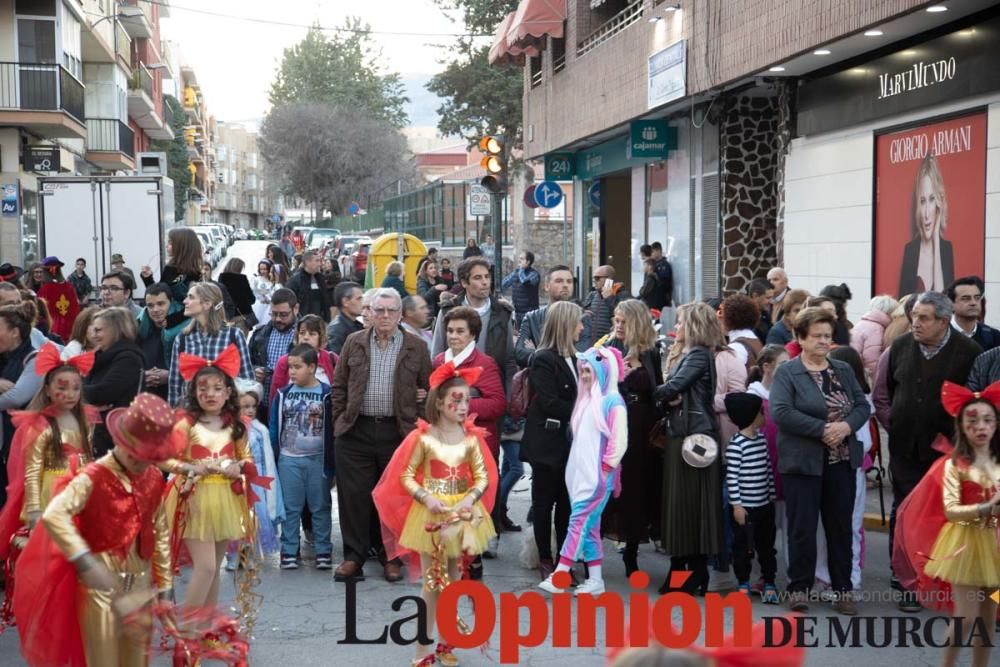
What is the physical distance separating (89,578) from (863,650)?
438 centimetres

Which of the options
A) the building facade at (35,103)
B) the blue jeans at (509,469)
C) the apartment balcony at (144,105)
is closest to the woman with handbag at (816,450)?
the blue jeans at (509,469)

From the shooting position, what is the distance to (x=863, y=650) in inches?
274

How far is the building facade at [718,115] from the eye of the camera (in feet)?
47.6

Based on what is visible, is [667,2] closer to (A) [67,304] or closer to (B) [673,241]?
(B) [673,241]

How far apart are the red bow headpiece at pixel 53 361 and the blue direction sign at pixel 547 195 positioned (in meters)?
17.8

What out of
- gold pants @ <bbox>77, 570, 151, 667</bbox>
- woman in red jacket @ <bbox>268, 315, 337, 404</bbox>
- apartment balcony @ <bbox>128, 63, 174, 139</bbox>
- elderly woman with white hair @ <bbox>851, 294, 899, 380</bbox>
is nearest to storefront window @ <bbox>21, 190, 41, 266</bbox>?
apartment balcony @ <bbox>128, 63, 174, 139</bbox>

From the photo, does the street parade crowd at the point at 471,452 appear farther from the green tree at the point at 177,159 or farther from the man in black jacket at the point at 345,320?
the green tree at the point at 177,159

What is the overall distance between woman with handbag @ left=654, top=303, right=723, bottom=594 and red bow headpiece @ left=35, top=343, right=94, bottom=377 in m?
3.64

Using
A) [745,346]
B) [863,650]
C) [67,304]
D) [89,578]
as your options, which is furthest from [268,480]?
[67,304]

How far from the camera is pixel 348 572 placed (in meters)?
8.56

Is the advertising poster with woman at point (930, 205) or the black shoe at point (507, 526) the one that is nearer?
the black shoe at point (507, 526)

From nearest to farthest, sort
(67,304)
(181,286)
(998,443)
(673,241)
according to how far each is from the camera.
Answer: (998,443)
(181,286)
(67,304)
(673,241)

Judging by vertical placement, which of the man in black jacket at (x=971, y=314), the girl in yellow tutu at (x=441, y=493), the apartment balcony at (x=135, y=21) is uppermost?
the apartment balcony at (x=135, y=21)

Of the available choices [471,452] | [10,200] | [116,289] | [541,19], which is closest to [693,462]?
[471,452]
